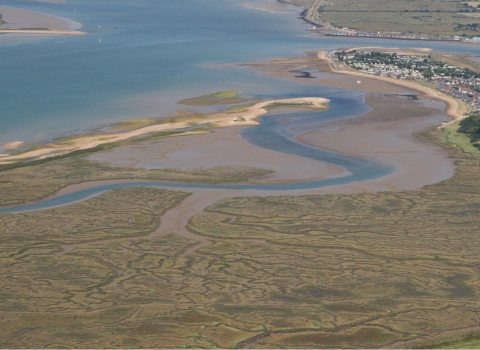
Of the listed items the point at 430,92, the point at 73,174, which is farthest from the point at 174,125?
the point at 430,92

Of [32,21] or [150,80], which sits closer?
[150,80]

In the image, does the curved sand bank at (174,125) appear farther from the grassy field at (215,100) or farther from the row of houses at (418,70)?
the row of houses at (418,70)

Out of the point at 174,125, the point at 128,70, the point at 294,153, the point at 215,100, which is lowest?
the point at 294,153

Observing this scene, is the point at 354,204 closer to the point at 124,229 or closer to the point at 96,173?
the point at 124,229

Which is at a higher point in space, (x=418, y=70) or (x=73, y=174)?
(x=418, y=70)

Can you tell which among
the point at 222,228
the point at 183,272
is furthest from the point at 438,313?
the point at 222,228

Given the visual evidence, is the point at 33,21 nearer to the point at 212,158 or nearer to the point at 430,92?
the point at 430,92

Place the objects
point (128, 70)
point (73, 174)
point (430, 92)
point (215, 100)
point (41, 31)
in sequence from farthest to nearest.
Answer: point (41, 31) → point (128, 70) → point (430, 92) → point (215, 100) → point (73, 174)
